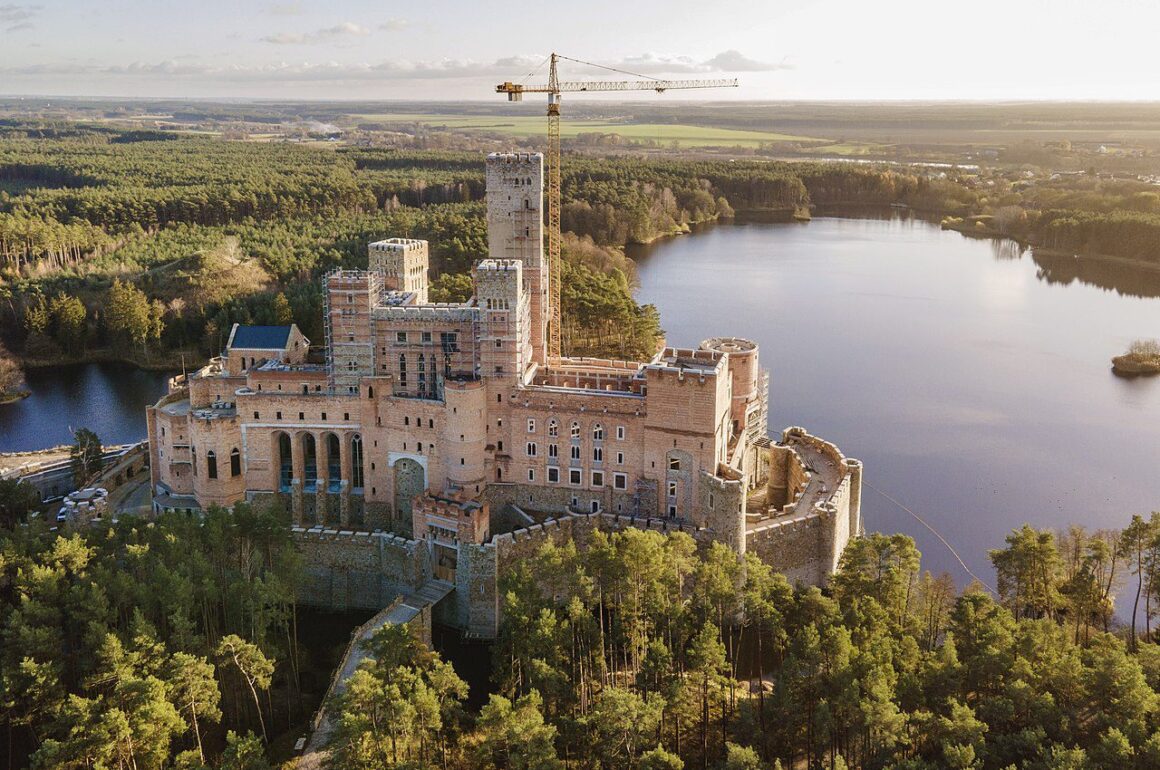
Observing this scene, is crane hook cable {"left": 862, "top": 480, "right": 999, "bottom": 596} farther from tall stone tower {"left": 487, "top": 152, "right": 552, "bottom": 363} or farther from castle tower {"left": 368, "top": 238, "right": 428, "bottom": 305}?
castle tower {"left": 368, "top": 238, "right": 428, "bottom": 305}

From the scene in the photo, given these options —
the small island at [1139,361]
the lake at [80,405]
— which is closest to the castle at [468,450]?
the lake at [80,405]

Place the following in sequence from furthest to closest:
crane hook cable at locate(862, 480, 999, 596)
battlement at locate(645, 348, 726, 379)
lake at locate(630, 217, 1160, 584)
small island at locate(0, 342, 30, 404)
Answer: small island at locate(0, 342, 30, 404), lake at locate(630, 217, 1160, 584), crane hook cable at locate(862, 480, 999, 596), battlement at locate(645, 348, 726, 379)

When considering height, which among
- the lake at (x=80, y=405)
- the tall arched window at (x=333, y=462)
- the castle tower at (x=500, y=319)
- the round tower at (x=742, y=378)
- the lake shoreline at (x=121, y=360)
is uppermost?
the castle tower at (x=500, y=319)

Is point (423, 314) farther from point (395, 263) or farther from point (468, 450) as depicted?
point (468, 450)

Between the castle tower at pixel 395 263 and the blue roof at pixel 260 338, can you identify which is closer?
Answer: the blue roof at pixel 260 338

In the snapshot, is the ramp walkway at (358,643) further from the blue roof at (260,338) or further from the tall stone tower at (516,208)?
the tall stone tower at (516,208)

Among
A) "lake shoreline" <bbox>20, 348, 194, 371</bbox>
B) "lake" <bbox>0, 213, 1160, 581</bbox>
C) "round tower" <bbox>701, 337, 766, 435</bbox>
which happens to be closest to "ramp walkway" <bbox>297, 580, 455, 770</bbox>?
"round tower" <bbox>701, 337, 766, 435</bbox>
